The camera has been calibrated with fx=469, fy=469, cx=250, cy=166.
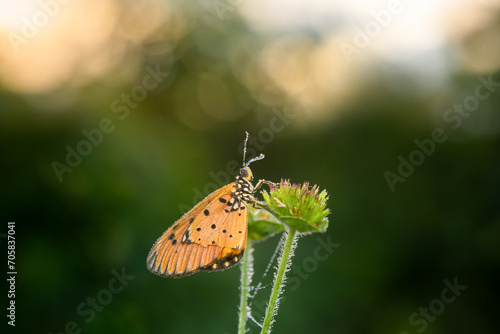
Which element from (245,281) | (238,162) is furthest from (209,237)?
(238,162)

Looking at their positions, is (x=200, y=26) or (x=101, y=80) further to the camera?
(x=200, y=26)

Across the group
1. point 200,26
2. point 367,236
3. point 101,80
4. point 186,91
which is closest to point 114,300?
point 101,80

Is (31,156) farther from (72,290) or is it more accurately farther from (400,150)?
(400,150)

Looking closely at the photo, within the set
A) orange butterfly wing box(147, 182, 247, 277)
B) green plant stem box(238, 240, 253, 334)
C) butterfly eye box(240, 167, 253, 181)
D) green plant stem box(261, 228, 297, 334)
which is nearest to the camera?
green plant stem box(261, 228, 297, 334)

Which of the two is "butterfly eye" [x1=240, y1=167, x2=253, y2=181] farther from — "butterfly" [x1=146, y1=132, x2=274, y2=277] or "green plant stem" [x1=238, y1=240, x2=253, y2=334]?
"green plant stem" [x1=238, y1=240, x2=253, y2=334]

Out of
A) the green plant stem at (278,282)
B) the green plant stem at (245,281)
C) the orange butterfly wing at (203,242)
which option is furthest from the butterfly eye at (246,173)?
the green plant stem at (278,282)

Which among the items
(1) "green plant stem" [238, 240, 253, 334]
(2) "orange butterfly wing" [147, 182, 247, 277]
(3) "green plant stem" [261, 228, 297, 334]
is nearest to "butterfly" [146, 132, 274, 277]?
(2) "orange butterfly wing" [147, 182, 247, 277]

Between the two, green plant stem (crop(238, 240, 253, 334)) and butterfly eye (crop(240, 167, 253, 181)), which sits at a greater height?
butterfly eye (crop(240, 167, 253, 181))

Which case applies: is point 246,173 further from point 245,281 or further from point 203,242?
point 245,281

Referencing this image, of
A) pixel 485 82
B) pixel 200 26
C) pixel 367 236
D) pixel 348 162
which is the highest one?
pixel 200 26
